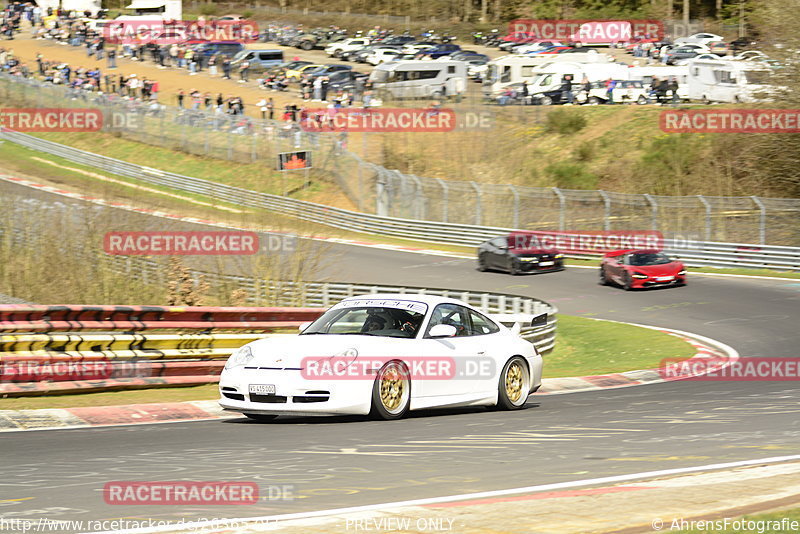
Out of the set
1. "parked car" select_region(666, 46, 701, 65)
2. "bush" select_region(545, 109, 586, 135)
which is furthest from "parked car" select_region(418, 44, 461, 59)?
"parked car" select_region(666, 46, 701, 65)

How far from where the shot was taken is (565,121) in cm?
5556

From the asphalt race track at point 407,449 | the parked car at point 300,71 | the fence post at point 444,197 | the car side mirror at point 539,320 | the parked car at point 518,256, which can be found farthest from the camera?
the parked car at point 300,71

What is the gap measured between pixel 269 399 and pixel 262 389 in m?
0.12

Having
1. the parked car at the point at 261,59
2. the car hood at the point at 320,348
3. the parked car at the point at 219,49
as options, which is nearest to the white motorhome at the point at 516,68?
the parked car at the point at 261,59

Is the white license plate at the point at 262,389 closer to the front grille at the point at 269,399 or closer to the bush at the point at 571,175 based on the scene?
the front grille at the point at 269,399

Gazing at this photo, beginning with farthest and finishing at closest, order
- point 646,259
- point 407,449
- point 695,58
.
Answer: point 695,58
point 646,259
point 407,449

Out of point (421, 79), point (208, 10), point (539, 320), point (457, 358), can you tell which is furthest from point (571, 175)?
point (208, 10)

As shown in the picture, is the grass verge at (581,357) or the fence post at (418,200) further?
the fence post at (418,200)

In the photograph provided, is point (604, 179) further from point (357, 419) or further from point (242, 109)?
point (357, 419)

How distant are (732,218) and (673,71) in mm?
20065

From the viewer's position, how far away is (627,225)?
131 feet

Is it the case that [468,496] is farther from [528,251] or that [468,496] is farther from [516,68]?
[516,68]

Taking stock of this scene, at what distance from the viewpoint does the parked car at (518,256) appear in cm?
3381

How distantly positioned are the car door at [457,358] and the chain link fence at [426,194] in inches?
961
